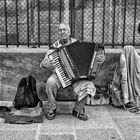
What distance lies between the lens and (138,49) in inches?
226

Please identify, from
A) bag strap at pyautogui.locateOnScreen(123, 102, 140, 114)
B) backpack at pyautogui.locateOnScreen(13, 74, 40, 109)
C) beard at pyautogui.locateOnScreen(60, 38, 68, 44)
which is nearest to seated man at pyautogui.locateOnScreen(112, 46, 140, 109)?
bag strap at pyautogui.locateOnScreen(123, 102, 140, 114)

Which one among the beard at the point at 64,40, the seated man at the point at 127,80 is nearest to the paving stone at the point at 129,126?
the seated man at the point at 127,80

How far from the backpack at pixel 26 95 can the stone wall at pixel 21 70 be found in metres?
0.54

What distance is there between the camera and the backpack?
4.86 metres

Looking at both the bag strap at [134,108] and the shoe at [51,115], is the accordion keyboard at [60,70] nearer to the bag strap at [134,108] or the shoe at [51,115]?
the shoe at [51,115]

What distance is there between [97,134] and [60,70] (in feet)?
3.52

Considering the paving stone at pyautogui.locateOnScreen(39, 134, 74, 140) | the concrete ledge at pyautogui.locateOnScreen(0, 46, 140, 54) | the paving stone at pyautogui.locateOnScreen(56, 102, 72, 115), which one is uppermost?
the concrete ledge at pyautogui.locateOnScreen(0, 46, 140, 54)

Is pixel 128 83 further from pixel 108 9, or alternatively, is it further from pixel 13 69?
pixel 13 69

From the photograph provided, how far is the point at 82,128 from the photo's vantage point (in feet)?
14.4

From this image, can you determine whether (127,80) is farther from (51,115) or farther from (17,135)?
(17,135)

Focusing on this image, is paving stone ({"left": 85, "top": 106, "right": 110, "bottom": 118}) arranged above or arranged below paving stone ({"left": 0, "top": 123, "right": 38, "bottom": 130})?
above

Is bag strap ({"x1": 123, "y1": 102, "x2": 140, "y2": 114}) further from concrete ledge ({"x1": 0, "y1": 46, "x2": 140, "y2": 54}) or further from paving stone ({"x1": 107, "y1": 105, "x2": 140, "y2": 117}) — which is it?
concrete ledge ({"x1": 0, "y1": 46, "x2": 140, "y2": 54})

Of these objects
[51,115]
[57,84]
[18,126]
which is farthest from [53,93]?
[18,126]

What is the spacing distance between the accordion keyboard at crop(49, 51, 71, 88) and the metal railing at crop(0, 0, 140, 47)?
93 centimetres
